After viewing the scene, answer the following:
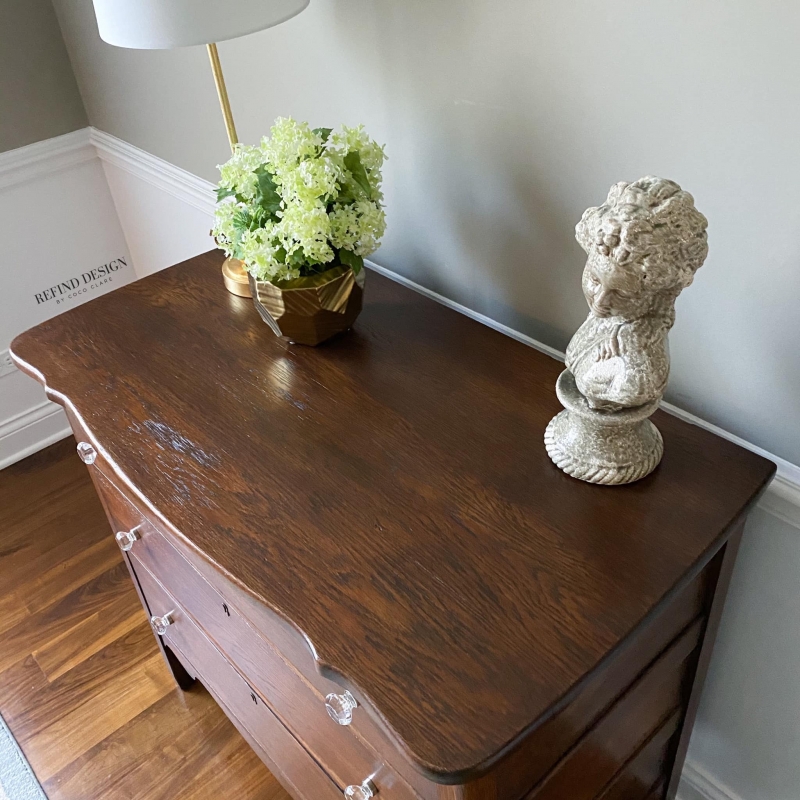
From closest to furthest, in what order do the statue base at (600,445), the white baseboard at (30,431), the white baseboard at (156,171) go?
1. the statue base at (600,445)
2. the white baseboard at (156,171)
3. the white baseboard at (30,431)

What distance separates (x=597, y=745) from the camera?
2.80 feet

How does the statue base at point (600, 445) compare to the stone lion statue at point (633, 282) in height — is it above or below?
below

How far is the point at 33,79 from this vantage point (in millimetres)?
1810

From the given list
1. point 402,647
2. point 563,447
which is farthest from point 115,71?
point 402,647

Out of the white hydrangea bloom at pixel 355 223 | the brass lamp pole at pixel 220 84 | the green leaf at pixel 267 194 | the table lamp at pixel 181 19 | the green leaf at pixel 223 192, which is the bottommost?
the white hydrangea bloom at pixel 355 223

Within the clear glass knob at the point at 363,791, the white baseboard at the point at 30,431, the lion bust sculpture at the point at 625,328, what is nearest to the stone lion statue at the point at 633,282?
the lion bust sculpture at the point at 625,328

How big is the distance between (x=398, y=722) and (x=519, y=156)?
69 centimetres

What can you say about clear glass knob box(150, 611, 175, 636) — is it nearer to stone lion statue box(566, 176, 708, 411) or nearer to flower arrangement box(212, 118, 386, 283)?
flower arrangement box(212, 118, 386, 283)

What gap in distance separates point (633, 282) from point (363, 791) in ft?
2.05

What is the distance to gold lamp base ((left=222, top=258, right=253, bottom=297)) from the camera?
1194mm

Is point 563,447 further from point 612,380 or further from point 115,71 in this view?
point 115,71

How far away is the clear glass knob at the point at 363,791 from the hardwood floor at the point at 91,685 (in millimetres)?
636

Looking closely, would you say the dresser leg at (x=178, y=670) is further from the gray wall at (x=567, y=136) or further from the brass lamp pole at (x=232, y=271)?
the gray wall at (x=567, y=136)

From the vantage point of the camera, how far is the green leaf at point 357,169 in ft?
3.17
